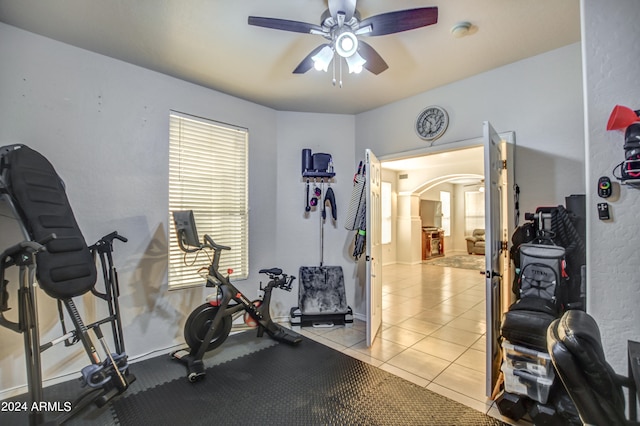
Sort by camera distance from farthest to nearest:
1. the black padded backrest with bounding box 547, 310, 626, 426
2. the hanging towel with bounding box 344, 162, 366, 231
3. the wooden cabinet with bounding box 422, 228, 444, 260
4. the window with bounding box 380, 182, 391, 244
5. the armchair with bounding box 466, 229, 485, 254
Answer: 1. the armchair with bounding box 466, 229, 485, 254
2. the wooden cabinet with bounding box 422, 228, 444, 260
3. the window with bounding box 380, 182, 391, 244
4. the hanging towel with bounding box 344, 162, 366, 231
5. the black padded backrest with bounding box 547, 310, 626, 426

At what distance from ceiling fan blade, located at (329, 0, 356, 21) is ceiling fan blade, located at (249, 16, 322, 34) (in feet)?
0.45

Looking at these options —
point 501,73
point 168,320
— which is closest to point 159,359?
point 168,320

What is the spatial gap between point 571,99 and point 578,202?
94cm

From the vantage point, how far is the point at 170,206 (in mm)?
3076

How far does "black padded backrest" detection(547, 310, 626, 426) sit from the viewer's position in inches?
33.3

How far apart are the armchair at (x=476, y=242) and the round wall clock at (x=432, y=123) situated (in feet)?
27.0

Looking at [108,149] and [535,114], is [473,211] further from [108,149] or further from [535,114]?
[108,149]

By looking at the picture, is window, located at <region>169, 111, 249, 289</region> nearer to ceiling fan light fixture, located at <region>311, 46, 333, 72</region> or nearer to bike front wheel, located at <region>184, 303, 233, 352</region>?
bike front wheel, located at <region>184, 303, 233, 352</region>

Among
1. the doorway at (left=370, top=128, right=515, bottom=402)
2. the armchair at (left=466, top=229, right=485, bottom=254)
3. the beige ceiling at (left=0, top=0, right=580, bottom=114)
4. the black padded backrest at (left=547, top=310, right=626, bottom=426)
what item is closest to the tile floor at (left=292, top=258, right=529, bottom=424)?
the doorway at (left=370, top=128, right=515, bottom=402)

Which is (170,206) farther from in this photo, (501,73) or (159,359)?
(501,73)

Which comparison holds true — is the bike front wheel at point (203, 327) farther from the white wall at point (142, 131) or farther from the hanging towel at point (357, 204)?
the hanging towel at point (357, 204)

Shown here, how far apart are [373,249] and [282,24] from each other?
2.32 m

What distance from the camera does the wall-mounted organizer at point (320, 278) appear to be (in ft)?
12.1

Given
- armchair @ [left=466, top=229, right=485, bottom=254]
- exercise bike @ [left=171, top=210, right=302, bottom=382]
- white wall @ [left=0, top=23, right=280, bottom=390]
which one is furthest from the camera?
armchair @ [left=466, top=229, right=485, bottom=254]
